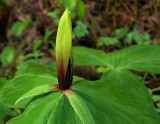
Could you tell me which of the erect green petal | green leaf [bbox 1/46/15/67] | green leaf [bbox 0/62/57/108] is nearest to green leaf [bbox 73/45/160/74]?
green leaf [bbox 0/62/57/108]

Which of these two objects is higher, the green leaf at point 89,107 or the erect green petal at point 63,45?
the erect green petal at point 63,45

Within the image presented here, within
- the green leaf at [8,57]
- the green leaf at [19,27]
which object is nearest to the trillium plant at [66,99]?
the green leaf at [8,57]

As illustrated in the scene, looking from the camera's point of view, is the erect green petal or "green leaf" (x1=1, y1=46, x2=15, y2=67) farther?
"green leaf" (x1=1, y1=46, x2=15, y2=67)

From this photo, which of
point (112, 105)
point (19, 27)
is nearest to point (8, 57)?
point (19, 27)

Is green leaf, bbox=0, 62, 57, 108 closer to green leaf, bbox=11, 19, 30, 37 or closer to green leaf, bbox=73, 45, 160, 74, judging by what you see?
green leaf, bbox=73, 45, 160, 74

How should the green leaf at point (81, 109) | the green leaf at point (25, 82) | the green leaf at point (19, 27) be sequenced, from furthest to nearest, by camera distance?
the green leaf at point (19, 27) → the green leaf at point (25, 82) → the green leaf at point (81, 109)

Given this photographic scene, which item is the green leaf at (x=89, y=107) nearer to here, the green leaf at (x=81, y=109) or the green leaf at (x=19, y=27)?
the green leaf at (x=81, y=109)
